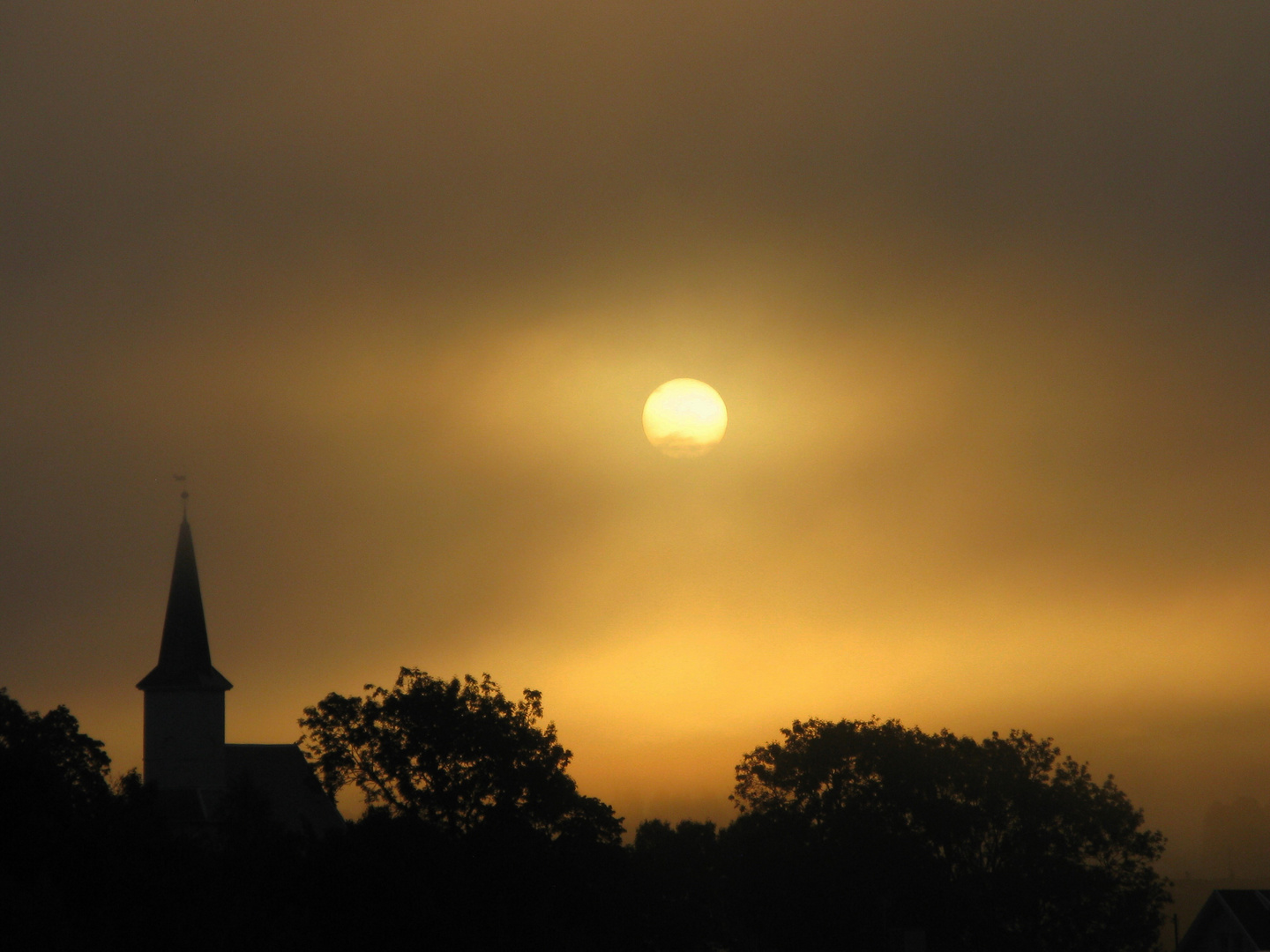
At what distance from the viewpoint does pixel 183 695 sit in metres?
96.3

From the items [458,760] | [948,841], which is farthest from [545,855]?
[948,841]

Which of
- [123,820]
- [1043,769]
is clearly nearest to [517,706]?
[123,820]

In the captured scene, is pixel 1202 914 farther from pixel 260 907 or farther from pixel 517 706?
pixel 260 907

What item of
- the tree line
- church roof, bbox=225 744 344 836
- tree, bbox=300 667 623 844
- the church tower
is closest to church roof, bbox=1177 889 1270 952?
the tree line

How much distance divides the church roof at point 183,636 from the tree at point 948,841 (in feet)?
124

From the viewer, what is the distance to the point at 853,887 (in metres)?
77.6

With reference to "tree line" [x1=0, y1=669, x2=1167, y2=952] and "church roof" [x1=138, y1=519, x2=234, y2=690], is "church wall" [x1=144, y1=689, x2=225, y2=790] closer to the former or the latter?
"church roof" [x1=138, y1=519, x2=234, y2=690]

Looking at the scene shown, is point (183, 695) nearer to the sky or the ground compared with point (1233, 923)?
nearer to the sky

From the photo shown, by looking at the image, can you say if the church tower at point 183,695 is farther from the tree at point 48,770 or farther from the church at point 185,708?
the tree at point 48,770

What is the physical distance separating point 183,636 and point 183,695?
4.11 metres

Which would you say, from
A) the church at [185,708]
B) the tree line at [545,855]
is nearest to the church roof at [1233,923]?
the tree line at [545,855]

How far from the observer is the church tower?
9538 centimetres

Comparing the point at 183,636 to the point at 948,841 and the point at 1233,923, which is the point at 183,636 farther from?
the point at 1233,923

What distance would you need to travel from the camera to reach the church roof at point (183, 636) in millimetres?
95125
